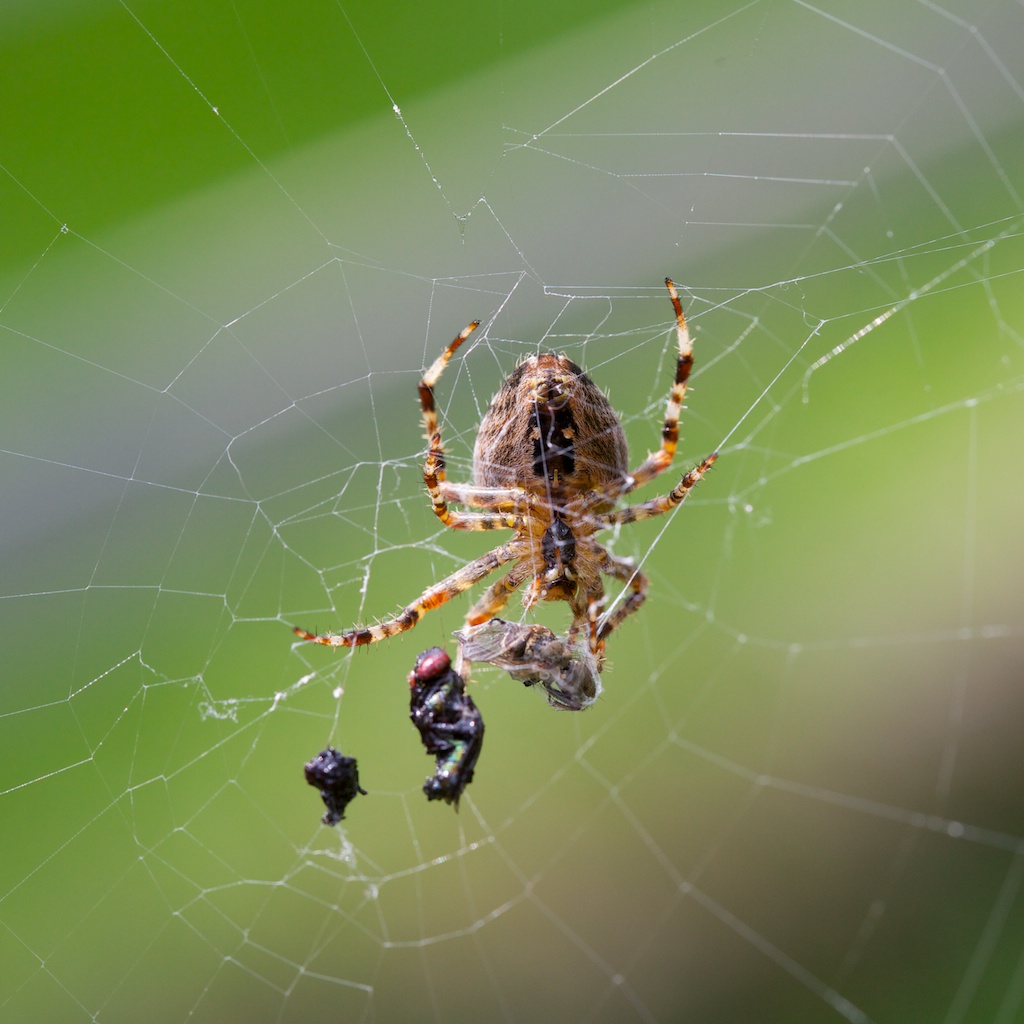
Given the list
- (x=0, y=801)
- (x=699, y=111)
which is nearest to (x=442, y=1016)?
(x=0, y=801)

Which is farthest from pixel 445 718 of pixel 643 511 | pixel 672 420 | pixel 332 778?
pixel 672 420

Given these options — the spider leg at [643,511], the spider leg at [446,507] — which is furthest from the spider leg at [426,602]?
the spider leg at [643,511]

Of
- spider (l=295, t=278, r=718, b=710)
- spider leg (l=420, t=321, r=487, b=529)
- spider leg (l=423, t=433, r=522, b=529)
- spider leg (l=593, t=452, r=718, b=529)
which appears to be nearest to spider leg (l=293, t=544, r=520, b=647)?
spider (l=295, t=278, r=718, b=710)

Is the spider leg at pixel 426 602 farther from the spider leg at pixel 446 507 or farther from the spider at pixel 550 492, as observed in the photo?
the spider leg at pixel 446 507

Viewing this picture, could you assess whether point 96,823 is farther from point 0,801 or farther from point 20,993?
point 20,993

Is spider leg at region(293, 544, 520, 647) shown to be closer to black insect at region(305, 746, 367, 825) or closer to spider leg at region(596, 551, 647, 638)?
spider leg at region(596, 551, 647, 638)
